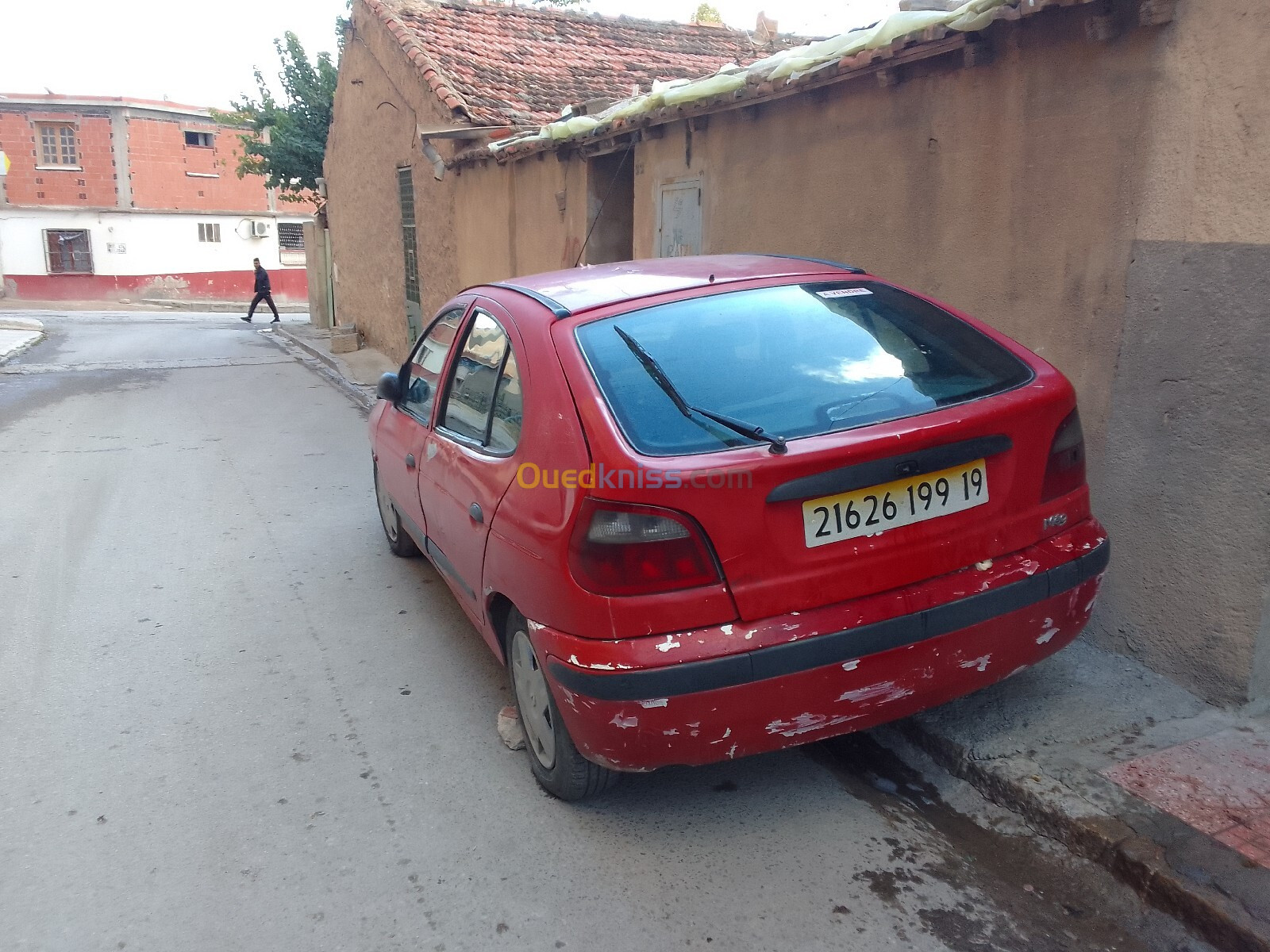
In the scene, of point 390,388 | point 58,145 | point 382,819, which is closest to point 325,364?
point 390,388

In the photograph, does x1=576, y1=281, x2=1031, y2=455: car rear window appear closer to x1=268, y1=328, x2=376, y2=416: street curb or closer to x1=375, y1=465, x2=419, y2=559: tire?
x1=375, y1=465, x2=419, y2=559: tire

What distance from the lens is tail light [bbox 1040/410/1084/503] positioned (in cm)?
295

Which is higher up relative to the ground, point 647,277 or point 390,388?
point 647,277

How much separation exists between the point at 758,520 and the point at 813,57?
3.52m

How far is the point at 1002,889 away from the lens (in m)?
2.65

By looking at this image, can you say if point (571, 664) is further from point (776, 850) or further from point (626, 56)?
point (626, 56)

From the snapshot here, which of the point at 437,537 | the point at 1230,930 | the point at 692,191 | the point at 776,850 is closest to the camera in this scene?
the point at 1230,930

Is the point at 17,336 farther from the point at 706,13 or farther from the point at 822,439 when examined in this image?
the point at 706,13

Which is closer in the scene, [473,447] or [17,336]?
[473,447]

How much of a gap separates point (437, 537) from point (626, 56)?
12177 mm

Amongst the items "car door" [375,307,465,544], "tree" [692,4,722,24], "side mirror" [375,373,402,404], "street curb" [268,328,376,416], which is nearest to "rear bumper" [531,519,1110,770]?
"car door" [375,307,465,544]

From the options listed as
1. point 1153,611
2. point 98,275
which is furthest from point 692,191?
point 98,275

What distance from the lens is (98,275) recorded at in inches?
1410

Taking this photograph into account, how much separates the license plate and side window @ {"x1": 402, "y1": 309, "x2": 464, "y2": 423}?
6.80 ft
